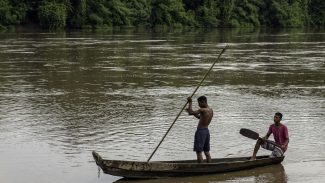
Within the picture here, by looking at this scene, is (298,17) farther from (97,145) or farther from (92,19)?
(97,145)

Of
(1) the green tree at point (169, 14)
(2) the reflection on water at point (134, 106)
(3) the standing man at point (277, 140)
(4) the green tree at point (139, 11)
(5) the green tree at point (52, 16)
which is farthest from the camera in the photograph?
(1) the green tree at point (169, 14)

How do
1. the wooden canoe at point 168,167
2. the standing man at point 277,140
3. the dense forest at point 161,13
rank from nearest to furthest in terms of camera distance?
1. the wooden canoe at point 168,167
2. the standing man at point 277,140
3. the dense forest at point 161,13

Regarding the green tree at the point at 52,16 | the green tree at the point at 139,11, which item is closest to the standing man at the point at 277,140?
the green tree at the point at 52,16

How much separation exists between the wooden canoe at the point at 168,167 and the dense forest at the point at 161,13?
213 ft

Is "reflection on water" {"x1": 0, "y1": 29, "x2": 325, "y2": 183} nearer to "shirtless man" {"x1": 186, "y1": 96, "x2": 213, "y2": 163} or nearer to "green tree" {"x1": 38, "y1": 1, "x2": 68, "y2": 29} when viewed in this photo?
"shirtless man" {"x1": 186, "y1": 96, "x2": 213, "y2": 163}

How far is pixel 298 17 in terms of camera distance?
95.1 meters

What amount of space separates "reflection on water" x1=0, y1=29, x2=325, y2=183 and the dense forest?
39.9 m

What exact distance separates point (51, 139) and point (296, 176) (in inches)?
239

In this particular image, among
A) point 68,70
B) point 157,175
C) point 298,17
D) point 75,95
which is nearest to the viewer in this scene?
point 157,175

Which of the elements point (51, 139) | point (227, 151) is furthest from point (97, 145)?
point (227, 151)

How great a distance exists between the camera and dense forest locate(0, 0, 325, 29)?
76.0 metres

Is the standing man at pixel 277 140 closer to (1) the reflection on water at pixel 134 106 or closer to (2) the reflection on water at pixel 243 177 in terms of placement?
(2) the reflection on water at pixel 243 177

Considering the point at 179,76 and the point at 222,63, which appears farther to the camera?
the point at 222,63

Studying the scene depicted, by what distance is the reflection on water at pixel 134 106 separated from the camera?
13438mm
